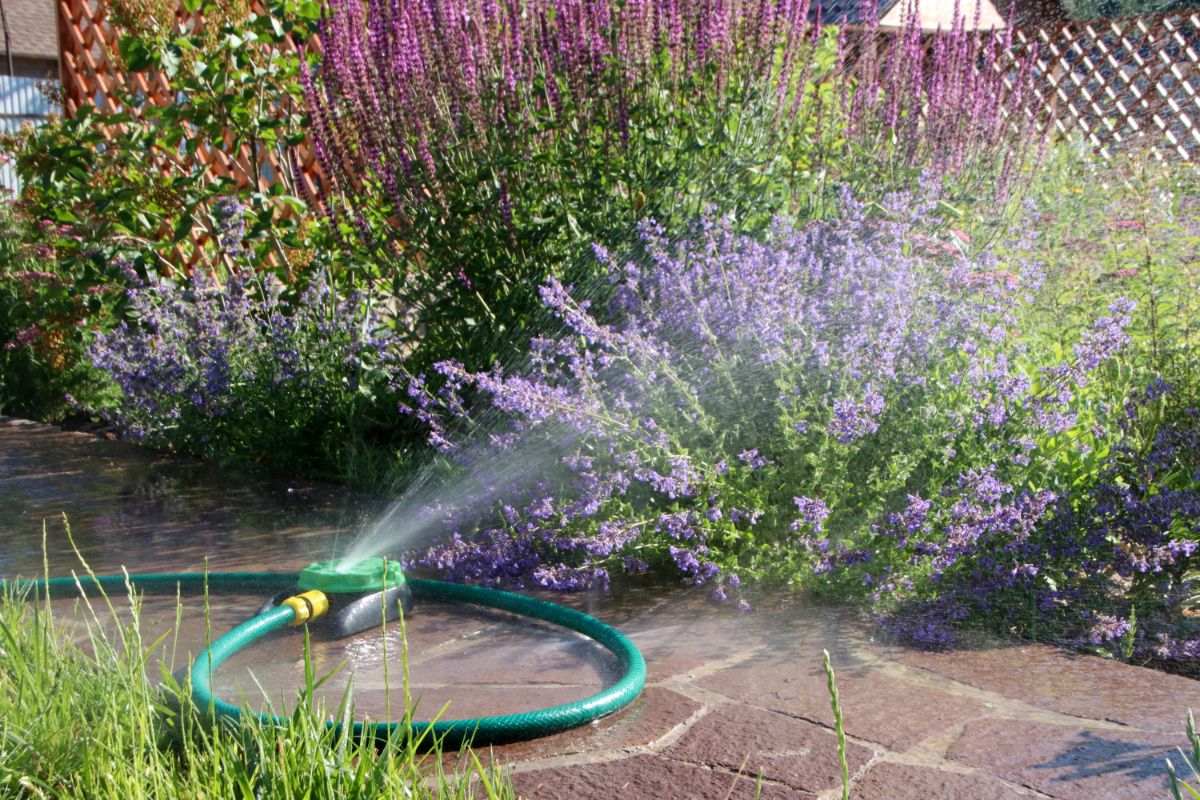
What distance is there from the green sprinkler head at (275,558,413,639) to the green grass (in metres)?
0.69

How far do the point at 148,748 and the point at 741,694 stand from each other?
114 cm

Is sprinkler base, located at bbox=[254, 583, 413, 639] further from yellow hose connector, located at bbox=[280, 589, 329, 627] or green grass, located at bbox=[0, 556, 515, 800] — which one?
green grass, located at bbox=[0, 556, 515, 800]

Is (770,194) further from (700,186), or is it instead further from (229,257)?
(229,257)

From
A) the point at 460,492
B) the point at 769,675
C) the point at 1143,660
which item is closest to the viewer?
the point at 769,675

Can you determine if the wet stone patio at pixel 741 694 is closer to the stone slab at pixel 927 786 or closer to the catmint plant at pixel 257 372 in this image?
the stone slab at pixel 927 786

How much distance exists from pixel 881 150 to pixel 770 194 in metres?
0.59

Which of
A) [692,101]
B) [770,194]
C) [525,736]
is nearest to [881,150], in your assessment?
[770,194]

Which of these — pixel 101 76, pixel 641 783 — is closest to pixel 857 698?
pixel 641 783

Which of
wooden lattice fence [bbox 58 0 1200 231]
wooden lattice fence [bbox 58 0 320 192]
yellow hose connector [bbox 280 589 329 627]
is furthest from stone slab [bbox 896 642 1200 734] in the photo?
wooden lattice fence [bbox 58 0 1200 231]

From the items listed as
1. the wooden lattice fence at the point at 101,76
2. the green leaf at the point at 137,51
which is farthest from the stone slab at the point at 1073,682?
the wooden lattice fence at the point at 101,76

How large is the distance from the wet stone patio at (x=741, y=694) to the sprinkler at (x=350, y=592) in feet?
0.18

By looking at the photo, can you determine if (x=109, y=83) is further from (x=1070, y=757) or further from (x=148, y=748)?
(x=1070, y=757)

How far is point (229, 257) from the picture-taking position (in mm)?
5391

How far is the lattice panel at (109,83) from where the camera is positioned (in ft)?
20.7
